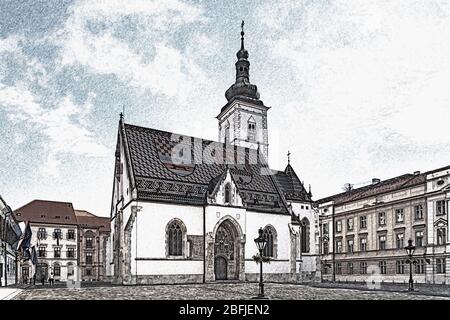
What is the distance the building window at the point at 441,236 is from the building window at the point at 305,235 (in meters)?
9.16

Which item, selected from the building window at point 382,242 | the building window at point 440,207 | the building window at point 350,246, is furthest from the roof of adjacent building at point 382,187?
the building window at point 350,246

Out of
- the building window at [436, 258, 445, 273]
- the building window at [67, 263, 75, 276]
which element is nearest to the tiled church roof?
the building window at [436, 258, 445, 273]

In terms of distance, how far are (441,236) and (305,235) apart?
9.44m

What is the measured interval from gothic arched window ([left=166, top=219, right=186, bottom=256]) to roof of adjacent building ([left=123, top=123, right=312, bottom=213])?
1115 mm

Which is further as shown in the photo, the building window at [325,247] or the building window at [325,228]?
the building window at [325,247]

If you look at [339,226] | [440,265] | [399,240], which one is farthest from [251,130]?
[440,265]

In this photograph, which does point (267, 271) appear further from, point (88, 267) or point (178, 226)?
point (88, 267)

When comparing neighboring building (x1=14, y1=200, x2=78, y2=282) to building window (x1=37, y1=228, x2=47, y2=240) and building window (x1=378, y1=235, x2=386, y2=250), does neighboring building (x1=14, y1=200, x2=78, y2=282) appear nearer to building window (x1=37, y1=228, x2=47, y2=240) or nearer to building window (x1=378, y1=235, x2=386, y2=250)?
building window (x1=37, y1=228, x2=47, y2=240)

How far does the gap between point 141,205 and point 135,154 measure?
2666mm

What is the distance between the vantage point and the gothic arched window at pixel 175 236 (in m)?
19.5

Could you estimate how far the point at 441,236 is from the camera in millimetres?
17938

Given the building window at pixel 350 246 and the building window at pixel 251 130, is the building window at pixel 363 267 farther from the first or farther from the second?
the building window at pixel 251 130

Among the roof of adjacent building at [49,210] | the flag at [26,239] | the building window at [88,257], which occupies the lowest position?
the building window at [88,257]
